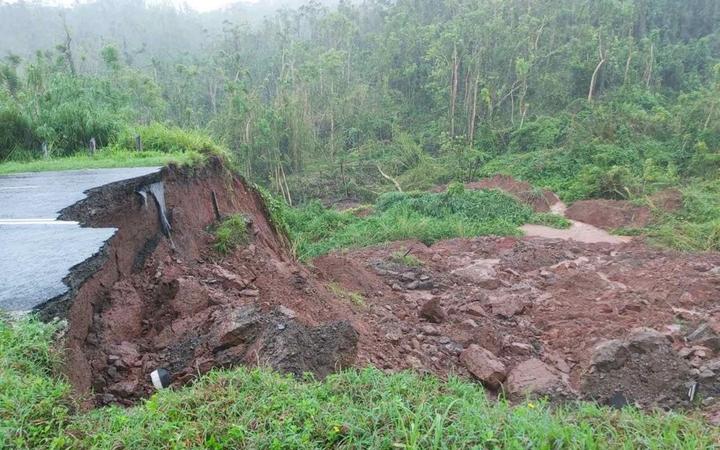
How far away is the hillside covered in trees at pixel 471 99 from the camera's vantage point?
20.4 meters

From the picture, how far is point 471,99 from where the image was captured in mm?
28094

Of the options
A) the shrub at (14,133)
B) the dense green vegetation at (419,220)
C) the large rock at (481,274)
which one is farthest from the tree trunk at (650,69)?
the shrub at (14,133)

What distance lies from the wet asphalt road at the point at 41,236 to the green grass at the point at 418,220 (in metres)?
7.80

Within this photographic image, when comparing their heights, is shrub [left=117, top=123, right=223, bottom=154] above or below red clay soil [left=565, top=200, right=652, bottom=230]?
above

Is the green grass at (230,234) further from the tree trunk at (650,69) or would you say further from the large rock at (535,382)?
the tree trunk at (650,69)

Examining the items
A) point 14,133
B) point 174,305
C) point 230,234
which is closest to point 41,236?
point 174,305

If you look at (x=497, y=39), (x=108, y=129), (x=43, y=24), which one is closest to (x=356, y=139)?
(x=497, y=39)

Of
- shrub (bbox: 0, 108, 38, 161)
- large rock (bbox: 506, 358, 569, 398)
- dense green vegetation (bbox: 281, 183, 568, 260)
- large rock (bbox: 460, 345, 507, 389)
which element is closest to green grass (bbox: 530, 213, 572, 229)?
dense green vegetation (bbox: 281, 183, 568, 260)

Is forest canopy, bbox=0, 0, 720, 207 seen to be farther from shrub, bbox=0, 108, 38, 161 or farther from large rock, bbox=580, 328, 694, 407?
large rock, bbox=580, 328, 694, 407

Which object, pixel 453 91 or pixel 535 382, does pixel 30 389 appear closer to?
pixel 535 382

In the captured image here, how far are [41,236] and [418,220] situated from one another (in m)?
12.3

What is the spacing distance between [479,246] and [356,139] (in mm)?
18082

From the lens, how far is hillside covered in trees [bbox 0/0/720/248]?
66.8 feet

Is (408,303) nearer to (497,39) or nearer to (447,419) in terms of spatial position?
(447,419)
